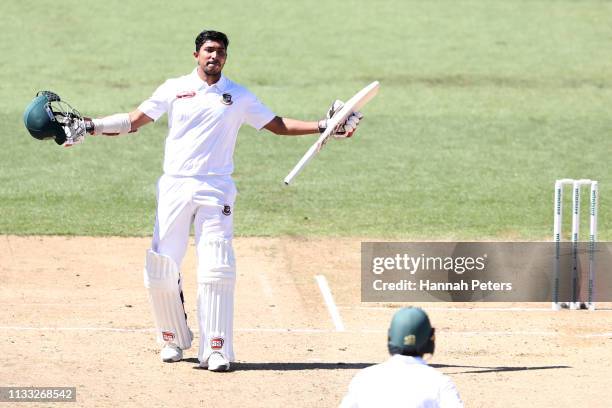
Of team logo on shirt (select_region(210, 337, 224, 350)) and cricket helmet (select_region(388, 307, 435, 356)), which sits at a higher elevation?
cricket helmet (select_region(388, 307, 435, 356))

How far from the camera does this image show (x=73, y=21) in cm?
2677

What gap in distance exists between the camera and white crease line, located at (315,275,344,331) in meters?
12.5

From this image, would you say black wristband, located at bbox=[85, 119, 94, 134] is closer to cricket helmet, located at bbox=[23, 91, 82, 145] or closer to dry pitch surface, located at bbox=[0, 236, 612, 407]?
cricket helmet, located at bbox=[23, 91, 82, 145]

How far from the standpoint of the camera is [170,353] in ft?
34.9

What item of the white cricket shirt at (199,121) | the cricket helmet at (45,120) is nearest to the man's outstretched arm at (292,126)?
the white cricket shirt at (199,121)

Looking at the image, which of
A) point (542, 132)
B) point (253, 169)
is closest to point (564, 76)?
point (542, 132)

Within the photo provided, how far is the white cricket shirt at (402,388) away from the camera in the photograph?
243 inches

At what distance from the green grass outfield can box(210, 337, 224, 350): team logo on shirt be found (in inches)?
234

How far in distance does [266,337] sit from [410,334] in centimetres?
565

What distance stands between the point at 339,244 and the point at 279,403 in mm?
6300

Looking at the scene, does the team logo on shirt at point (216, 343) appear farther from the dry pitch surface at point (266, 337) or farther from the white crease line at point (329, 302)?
the white crease line at point (329, 302)

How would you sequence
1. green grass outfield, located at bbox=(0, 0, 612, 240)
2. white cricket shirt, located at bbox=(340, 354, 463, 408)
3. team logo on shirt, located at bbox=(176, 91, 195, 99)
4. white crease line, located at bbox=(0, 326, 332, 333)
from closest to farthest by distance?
white cricket shirt, located at bbox=(340, 354, 463, 408)
team logo on shirt, located at bbox=(176, 91, 195, 99)
white crease line, located at bbox=(0, 326, 332, 333)
green grass outfield, located at bbox=(0, 0, 612, 240)

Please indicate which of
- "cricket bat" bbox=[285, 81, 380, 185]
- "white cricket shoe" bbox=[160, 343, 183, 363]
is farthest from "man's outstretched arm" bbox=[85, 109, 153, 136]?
"white cricket shoe" bbox=[160, 343, 183, 363]

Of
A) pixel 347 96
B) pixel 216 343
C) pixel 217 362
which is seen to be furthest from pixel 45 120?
pixel 347 96
